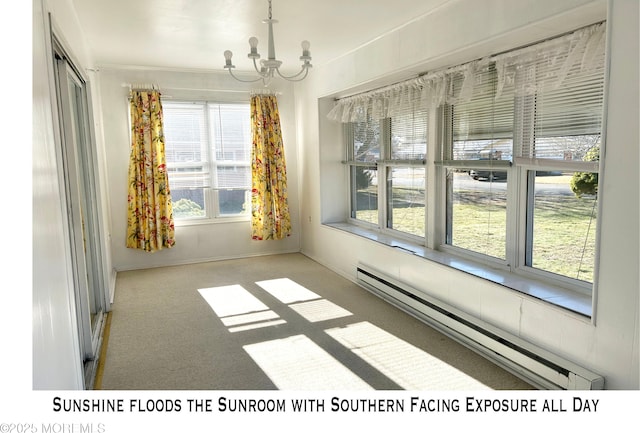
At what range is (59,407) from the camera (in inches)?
65.6

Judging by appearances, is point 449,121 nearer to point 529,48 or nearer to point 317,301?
point 529,48

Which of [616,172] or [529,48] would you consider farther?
[529,48]

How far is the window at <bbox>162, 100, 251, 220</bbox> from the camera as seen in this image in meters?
5.82

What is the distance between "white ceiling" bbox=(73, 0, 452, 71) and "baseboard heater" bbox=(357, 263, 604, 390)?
230 cm

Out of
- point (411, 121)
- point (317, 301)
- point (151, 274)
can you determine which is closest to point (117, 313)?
point (151, 274)

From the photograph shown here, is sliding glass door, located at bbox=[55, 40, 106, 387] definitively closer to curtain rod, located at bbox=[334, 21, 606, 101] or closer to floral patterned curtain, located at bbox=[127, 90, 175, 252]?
floral patterned curtain, located at bbox=[127, 90, 175, 252]

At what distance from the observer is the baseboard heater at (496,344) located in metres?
2.37

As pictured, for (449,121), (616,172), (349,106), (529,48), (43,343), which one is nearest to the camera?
(43,343)

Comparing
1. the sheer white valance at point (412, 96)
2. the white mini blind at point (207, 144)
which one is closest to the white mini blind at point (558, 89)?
the sheer white valance at point (412, 96)

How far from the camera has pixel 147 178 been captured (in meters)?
5.52

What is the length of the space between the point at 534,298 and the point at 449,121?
1781 millimetres

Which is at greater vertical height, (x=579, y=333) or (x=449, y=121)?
(x=449, y=121)

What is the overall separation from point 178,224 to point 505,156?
427 cm

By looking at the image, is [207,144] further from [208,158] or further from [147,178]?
[147,178]
